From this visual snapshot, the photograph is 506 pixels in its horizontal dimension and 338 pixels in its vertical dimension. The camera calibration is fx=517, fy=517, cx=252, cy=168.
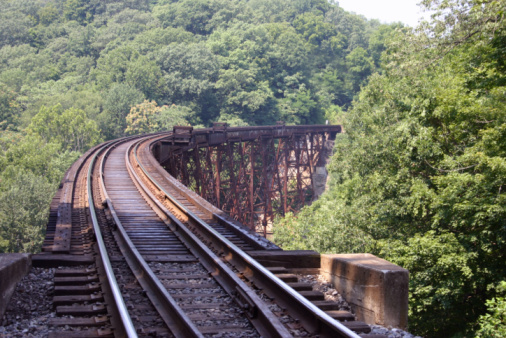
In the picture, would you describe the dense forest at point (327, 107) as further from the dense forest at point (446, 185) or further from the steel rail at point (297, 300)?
the steel rail at point (297, 300)

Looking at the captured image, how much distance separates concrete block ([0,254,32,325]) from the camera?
→ 4.24m

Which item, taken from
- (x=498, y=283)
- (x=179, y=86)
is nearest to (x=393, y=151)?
(x=498, y=283)

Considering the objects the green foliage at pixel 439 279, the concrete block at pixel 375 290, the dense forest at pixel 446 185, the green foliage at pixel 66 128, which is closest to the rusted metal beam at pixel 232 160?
the dense forest at pixel 446 185

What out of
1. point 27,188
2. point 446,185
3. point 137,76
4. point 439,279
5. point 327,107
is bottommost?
point 27,188

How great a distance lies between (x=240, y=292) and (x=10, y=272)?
2.05 metres

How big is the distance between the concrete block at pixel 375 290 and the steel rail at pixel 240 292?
1005 mm

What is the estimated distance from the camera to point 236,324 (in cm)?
387

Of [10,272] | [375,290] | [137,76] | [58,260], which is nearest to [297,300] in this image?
[375,290]

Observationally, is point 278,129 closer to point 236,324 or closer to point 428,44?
point 428,44

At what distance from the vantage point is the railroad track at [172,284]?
3.71 meters

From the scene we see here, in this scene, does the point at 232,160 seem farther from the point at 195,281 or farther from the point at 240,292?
the point at 240,292

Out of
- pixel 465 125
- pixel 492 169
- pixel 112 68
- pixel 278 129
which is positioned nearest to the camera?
pixel 492 169

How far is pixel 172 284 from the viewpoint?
4.78m

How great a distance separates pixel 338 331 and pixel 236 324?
0.87 m
